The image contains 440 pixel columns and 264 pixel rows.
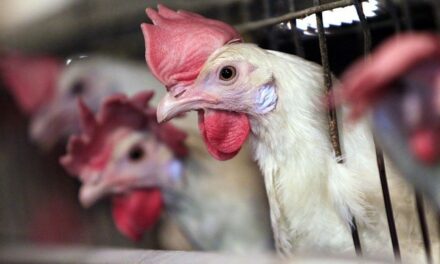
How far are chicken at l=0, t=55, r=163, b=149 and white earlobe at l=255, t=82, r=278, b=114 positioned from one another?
41 centimetres

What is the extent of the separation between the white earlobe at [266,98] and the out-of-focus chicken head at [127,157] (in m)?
0.31

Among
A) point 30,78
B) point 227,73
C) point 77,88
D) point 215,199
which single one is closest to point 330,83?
point 227,73

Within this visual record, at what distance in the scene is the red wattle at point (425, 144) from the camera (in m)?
0.39

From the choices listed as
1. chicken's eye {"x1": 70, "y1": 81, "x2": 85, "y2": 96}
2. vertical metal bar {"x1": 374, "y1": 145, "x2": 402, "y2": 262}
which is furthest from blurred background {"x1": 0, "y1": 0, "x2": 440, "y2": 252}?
vertical metal bar {"x1": 374, "y1": 145, "x2": 402, "y2": 262}

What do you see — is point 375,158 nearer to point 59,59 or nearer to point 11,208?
point 59,59

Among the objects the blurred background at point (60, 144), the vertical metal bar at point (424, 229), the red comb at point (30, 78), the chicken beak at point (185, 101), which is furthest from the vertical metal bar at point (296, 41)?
the red comb at point (30, 78)

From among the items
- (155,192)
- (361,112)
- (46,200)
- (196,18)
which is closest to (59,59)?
(46,200)

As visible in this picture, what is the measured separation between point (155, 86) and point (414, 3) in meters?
0.42

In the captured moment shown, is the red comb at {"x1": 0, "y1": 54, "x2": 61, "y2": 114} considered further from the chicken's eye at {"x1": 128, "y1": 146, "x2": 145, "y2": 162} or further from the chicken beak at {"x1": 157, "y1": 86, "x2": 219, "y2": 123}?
the chicken beak at {"x1": 157, "y1": 86, "x2": 219, "y2": 123}

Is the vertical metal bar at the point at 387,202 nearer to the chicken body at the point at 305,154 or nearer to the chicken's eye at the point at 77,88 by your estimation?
the chicken body at the point at 305,154

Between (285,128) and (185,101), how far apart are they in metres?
0.11

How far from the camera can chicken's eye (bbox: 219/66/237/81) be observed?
0.64 meters

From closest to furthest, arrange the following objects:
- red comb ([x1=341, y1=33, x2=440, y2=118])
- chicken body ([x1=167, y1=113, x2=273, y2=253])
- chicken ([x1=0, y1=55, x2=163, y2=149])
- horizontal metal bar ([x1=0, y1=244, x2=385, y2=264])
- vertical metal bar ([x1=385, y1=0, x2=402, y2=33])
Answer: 1. red comb ([x1=341, y1=33, x2=440, y2=118])
2. horizontal metal bar ([x1=0, y1=244, x2=385, y2=264])
3. vertical metal bar ([x1=385, y1=0, x2=402, y2=33])
4. chicken body ([x1=167, y1=113, x2=273, y2=253])
5. chicken ([x1=0, y1=55, x2=163, y2=149])

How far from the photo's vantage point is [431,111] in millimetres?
385
